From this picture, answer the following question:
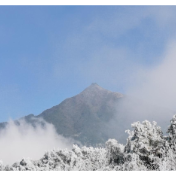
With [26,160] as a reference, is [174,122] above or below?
above

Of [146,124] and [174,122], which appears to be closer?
[174,122]

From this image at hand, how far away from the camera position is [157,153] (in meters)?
20.1

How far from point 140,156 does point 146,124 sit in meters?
3.19

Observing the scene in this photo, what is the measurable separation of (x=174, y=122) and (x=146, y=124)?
8.19 ft
